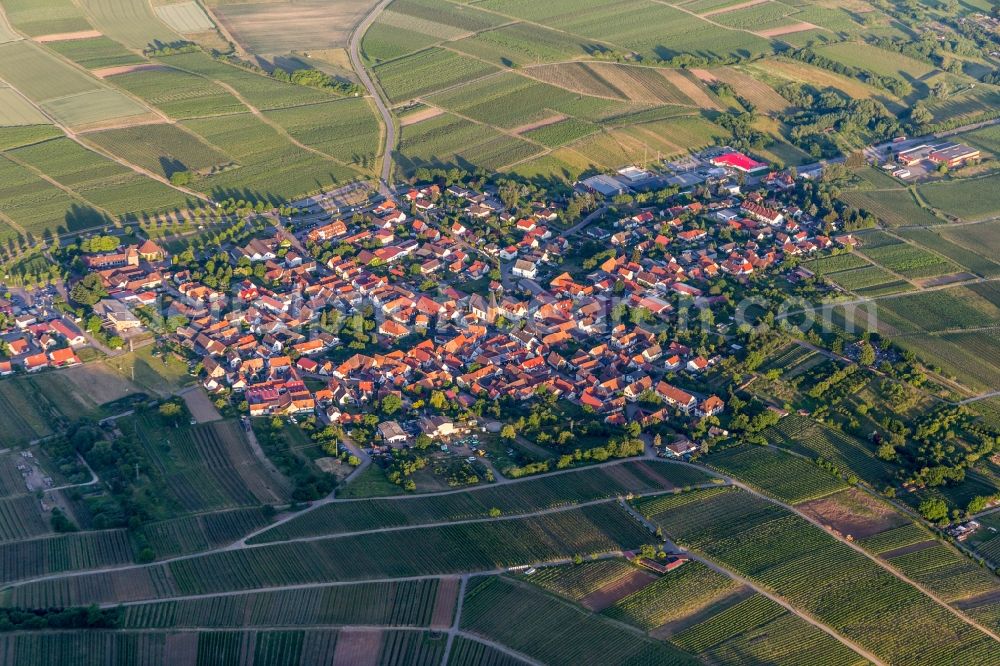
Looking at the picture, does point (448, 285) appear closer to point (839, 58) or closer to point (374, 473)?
point (374, 473)

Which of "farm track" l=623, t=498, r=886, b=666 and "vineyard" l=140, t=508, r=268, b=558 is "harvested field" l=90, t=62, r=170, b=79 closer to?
"vineyard" l=140, t=508, r=268, b=558

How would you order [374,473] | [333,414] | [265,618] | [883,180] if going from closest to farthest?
[265,618] → [374,473] → [333,414] → [883,180]

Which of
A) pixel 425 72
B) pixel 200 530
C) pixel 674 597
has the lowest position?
pixel 674 597

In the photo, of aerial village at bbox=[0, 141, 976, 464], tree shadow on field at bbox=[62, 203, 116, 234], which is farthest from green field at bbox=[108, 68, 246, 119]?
aerial village at bbox=[0, 141, 976, 464]

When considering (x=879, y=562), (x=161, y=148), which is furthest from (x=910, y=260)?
(x=161, y=148)

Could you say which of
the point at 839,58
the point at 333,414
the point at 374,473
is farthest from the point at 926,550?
the point at 839,58

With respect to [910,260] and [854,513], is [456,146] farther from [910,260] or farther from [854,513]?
[854,513]
